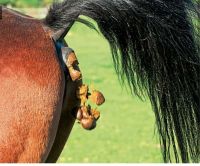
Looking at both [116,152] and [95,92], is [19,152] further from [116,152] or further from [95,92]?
[116,152]

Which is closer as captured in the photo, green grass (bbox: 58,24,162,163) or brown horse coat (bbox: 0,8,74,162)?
brown horse coat (bbox: 0,8,74,162)

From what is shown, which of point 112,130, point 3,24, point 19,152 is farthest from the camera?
point 112,130

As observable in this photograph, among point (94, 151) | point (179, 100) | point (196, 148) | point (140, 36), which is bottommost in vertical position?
point (94, 151)

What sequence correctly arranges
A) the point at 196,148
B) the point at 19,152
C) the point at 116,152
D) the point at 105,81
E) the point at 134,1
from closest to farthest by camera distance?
the point at 19,152 < the point at 134,1 < the point at 196,148 < the point at 116,152 < the point at 105,81

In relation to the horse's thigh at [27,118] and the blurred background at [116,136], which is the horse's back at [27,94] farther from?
the blurred background at [116,136]

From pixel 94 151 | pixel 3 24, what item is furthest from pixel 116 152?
pixel 3 24

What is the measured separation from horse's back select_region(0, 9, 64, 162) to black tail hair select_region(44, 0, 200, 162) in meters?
0.27

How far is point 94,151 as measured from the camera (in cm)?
634

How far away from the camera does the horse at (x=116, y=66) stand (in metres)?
2.00

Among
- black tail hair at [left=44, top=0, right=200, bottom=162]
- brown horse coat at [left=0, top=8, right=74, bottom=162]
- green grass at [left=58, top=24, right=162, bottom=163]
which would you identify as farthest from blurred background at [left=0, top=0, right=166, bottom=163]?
brown horse coat at [left=0, top=8, right=74, bottom=162]

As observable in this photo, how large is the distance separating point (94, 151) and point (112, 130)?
993mm

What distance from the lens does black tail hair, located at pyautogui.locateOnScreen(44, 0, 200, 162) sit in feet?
7.77

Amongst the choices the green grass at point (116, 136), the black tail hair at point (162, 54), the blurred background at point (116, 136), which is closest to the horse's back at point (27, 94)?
the black tail hair at point (162, 54)

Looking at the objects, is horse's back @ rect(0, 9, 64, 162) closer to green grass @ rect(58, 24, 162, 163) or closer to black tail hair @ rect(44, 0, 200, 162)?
black tail hair @ rect(44, 0, 200, 162)
